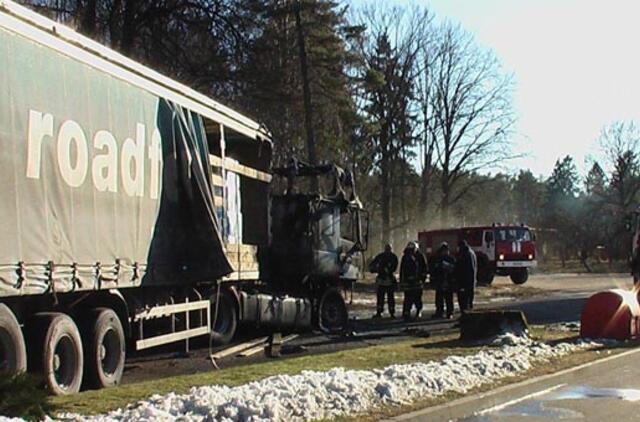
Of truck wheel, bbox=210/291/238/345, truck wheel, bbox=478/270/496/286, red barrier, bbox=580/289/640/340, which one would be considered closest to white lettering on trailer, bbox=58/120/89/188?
truck wheel, bbox=210/291/238/345

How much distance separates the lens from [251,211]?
16438 millimetres

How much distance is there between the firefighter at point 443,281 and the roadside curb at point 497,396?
8.22 metres

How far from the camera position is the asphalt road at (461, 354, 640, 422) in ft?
31.1

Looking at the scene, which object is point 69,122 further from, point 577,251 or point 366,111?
point 577,251

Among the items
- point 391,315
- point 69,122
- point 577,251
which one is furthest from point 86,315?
point 577,251

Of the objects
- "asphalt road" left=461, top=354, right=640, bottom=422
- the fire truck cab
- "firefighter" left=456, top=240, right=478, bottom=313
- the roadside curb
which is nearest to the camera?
the roadside curb

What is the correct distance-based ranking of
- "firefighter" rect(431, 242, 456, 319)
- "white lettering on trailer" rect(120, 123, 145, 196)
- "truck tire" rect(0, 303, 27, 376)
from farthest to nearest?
"firefighter" rect(431, 242, 456, 319)
"white lettering on trailer" rect(120, 123, 145, 196)
"truck tire" rect(0, 303, 27, 376)

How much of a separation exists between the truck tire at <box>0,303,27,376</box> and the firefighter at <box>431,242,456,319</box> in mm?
13953

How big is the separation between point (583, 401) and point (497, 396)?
3.25ft

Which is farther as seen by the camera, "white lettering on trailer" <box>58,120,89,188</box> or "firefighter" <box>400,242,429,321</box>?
"firefighter" <box>400,242,429,321</box>

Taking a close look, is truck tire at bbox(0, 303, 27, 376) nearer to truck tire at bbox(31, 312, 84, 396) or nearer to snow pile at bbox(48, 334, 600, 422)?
truck tire at bbox(31, 312, 84, 396)

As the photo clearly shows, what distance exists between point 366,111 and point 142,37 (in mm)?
29883

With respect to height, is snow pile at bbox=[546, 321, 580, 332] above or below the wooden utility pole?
below

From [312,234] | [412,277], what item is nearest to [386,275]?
[412,277]
